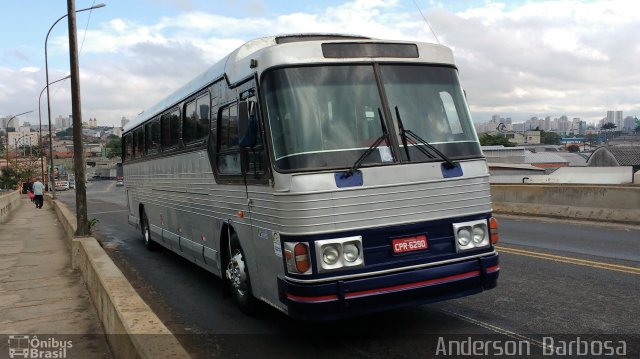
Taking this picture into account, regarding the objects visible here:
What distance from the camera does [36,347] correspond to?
6.09 meters

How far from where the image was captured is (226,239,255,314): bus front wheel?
6.45m

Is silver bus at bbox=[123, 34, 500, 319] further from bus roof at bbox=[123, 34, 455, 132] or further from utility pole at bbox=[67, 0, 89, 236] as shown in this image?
utility pole at bbox=[67, 0, 89, 236]

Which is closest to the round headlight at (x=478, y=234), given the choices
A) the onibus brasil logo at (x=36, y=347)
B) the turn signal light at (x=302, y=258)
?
the turn signal light at (x=302, y=258)

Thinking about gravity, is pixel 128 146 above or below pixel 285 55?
below

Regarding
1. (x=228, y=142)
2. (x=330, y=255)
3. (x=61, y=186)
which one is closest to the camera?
(x=330, y=255)

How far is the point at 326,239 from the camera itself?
16.1ft

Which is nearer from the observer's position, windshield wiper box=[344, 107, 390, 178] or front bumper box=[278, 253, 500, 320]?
front bumper box=[278, 253, 500, 320]

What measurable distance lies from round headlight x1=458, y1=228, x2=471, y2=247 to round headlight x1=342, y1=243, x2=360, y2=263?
3.55ft

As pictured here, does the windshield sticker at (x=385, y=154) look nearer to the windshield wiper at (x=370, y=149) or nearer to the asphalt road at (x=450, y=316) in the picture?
the windshield wiper at (x=370, y=149)

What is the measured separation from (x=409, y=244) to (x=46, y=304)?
5619 millimetres

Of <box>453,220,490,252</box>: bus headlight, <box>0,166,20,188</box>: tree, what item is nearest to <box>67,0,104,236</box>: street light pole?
<box>453,220,490,252</box>: bus headlight

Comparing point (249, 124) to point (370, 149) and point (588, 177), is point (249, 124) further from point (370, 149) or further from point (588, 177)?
point (588, 177)

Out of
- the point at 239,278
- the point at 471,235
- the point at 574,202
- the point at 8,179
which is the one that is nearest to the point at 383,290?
the point at 471,235

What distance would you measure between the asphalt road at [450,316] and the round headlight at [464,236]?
2.93 ft
